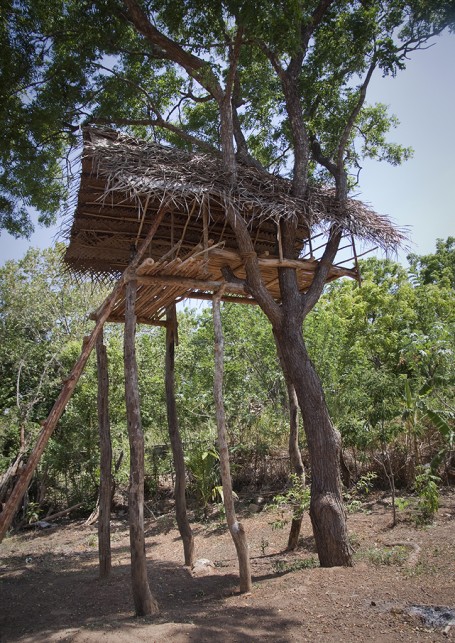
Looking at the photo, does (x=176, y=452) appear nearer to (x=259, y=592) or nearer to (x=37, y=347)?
(x=259, y=592)

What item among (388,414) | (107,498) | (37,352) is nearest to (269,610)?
(107,498)

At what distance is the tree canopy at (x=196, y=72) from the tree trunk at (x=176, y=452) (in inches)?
113

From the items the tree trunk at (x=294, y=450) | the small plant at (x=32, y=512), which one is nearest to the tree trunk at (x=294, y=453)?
the tree trunk at (x=294, y=450)

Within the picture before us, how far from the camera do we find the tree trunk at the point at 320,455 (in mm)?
6367

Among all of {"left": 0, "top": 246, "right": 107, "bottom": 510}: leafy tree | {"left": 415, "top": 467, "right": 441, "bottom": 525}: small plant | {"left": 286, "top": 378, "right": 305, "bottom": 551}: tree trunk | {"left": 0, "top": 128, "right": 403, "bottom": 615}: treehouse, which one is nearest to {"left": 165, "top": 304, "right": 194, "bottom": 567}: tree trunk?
{"left": 0, "top": 128, "right": 403, "bottom": 615}: treehouse

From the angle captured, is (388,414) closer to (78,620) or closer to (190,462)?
(190,462)

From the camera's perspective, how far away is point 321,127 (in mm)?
9516

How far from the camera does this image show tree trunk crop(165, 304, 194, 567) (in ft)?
26.1

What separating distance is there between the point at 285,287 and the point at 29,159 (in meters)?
4.51

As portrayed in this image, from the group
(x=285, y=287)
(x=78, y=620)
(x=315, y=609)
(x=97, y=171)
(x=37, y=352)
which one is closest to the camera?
(x=315, y=609)

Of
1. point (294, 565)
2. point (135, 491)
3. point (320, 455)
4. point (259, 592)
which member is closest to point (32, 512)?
point (294, 565)

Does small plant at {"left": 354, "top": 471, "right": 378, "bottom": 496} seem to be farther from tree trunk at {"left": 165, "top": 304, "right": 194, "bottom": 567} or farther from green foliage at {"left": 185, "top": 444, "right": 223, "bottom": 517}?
green foliage at {"left": 185, "top": 444, "right": 223, "bottom": 517}

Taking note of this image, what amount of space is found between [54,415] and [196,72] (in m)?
4.86

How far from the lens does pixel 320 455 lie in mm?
6684
